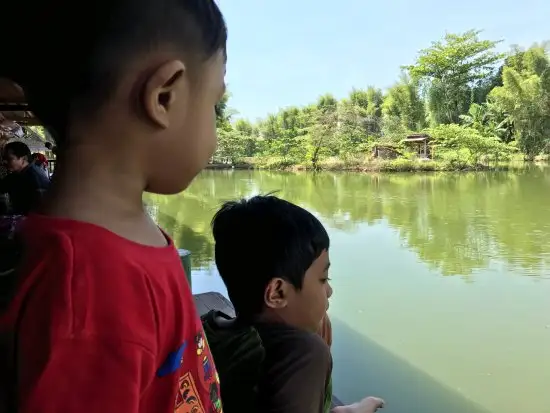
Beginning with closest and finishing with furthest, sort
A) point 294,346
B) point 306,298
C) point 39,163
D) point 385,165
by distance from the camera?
point 294,346 < point 306,298 < point 39,163 < point 385,165

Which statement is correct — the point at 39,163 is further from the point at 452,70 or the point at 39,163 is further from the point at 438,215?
the point at 452,70

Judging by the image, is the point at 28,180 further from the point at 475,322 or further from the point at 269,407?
the point at 475,322

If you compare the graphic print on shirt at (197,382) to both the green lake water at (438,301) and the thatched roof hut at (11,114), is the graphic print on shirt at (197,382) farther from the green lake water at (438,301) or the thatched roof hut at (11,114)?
the thatched roof hut at (11,114)

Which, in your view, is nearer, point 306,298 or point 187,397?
point 187,397

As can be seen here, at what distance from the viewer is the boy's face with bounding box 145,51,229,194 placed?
42 centimetres

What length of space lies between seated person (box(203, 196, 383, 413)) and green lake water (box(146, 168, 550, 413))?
19.4 inches

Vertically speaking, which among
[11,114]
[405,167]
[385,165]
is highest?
[11,114]

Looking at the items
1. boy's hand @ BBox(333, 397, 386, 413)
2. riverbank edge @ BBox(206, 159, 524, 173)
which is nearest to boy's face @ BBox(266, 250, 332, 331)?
boy's hand @ BBox(333, 397, 386, 413)

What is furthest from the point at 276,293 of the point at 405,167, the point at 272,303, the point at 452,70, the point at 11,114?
the point at 452,70

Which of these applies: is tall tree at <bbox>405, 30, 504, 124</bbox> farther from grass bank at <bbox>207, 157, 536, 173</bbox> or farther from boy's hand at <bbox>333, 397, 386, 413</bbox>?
boy's hand at <bbox>333, 397, 386, 413</bbox>

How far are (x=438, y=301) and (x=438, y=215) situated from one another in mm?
4852

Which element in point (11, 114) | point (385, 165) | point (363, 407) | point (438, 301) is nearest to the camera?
point (363, 407)

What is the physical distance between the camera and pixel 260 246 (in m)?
0.84

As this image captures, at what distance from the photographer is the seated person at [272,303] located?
724mm
